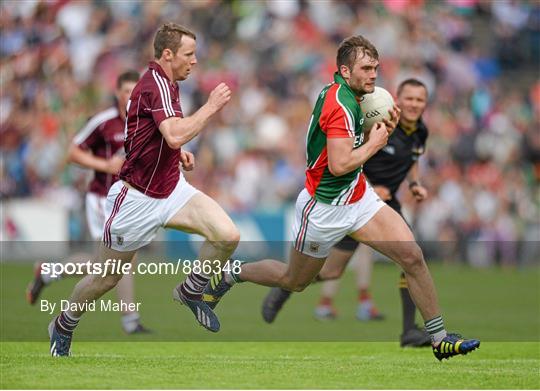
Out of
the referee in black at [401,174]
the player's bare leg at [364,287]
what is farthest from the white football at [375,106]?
the player's bare leg at [364,287]

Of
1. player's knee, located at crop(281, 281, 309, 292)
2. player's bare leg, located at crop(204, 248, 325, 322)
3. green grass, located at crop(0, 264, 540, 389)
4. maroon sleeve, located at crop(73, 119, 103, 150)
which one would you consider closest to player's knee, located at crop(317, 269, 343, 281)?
green grass, located at crop(0, 264, 540, 389)

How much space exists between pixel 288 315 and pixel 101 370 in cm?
626

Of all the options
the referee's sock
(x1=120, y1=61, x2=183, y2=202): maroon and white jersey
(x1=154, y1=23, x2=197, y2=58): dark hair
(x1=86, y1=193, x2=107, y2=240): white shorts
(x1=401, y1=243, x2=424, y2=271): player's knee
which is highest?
(x1=154, y1=23, x2=197, y2=58): dark hair

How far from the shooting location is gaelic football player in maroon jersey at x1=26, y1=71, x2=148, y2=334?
12.4 m

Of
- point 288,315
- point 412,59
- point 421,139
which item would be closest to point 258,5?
point 412,59

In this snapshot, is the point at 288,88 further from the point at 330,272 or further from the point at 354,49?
the point at 354,49

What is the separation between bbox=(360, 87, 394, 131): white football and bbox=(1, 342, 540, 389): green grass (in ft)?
6.76

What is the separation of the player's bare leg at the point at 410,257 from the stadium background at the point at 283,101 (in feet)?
33.1

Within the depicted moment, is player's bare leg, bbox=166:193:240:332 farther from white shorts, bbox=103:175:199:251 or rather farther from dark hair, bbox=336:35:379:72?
dark hair, bbox=336:35:379:72

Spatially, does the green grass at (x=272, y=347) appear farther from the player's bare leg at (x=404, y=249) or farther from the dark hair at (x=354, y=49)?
the dark hair at (x=354, y=49)

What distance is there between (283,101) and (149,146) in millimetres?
16166

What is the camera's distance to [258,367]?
9.30m

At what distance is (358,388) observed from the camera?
8234mm

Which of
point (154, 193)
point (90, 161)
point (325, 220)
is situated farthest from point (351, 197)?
point (90, 161)
